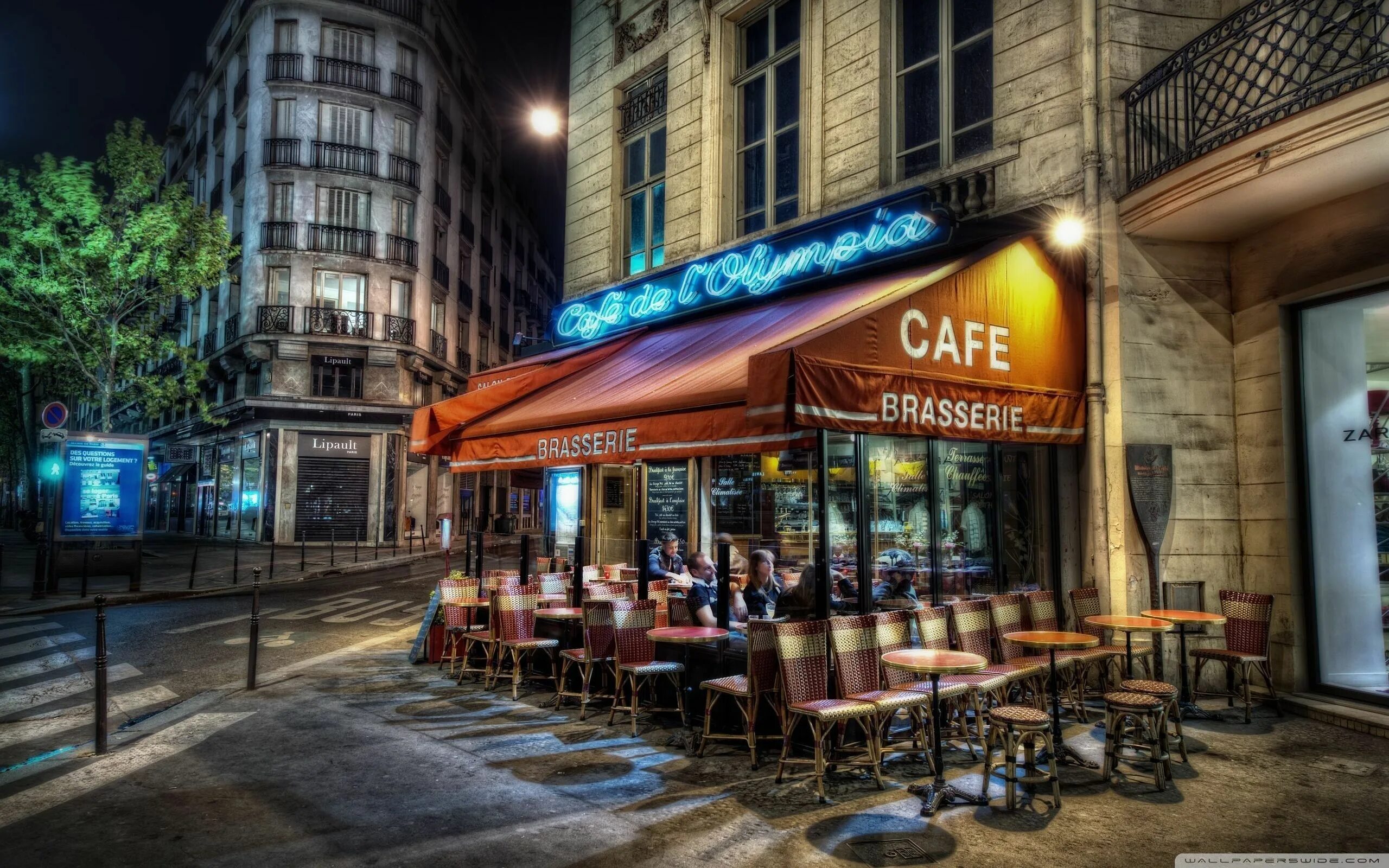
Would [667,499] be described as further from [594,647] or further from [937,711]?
[937,711]

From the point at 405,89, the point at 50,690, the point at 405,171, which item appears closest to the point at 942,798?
the point at 50,690

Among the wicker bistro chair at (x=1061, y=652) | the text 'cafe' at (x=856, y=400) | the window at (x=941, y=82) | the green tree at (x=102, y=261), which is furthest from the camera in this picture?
the green tree at (x=102, y=261)

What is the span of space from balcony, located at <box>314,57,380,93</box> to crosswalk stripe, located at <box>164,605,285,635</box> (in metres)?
25.9

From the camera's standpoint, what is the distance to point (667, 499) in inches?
552

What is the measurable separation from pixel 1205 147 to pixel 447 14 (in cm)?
3868

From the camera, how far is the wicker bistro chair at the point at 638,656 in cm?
729

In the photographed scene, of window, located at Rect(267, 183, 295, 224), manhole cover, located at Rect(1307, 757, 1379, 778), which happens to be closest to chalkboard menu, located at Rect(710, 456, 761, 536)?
manhole cover, located at Rect(1307, 757, 1379, 778)

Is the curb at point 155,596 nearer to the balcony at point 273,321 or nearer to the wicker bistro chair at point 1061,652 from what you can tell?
the wicker bistro chair at point 1061,652

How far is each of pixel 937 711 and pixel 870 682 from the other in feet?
2.75

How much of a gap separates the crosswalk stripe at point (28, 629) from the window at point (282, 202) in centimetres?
2300

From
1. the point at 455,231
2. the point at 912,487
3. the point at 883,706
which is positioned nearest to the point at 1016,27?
the point at 912,487

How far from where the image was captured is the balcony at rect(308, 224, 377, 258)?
1276 inches

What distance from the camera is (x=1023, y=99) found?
9.20 meters

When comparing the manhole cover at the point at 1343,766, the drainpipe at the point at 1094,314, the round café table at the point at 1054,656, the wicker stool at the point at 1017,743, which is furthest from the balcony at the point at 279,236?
the manhole cover at the point at 1343,766
